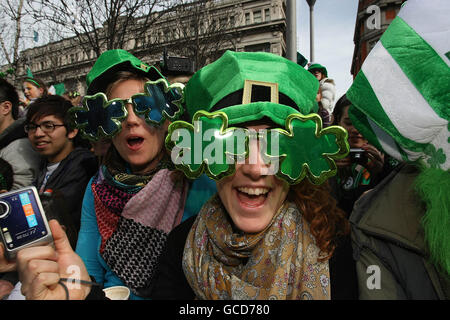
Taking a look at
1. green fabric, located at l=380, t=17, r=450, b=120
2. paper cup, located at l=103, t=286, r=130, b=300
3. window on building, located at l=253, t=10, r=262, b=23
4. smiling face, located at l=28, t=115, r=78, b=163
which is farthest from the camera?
window on building, located at l=253, t=10, r=262, b=23

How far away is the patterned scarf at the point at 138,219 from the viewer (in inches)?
63.2

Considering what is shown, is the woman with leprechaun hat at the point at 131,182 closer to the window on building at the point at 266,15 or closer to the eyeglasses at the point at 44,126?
the eyeglasses at the point at 44,126

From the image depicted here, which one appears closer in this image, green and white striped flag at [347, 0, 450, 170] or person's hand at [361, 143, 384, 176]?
green and white striped flag at [347, 0, 450, 170]

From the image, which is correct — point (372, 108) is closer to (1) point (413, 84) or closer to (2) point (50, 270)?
(1) point (413, 84)

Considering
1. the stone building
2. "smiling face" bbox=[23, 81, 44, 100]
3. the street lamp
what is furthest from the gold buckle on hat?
"smiling face" bbox=[23, 81, 44, 100]

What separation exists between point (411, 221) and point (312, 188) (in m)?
0.40

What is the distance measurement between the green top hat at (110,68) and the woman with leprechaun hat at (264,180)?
1.97ft

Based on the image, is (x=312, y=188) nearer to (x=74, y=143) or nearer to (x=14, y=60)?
(x=74, y=143)

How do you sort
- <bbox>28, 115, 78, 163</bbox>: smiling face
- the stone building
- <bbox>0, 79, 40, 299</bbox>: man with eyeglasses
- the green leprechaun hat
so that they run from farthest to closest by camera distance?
1. the stone building
2. <bbox>0, 79, 40, 299</bbox>: man with eyeglasses
3. <bbox>28, 115, 78, 163</bbox>: smiling face
4. the green leprechaun hat

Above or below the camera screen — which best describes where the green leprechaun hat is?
above

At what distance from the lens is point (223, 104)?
4.06 feet

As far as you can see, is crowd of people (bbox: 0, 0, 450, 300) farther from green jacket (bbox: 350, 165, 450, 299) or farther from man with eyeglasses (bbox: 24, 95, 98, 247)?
man with eyeglasses (bbox: 24, 95, 98, 247)

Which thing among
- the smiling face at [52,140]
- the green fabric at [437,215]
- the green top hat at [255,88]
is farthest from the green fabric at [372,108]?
the smiling face at [52,140]

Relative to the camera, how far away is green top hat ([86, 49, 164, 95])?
1.70 metres
